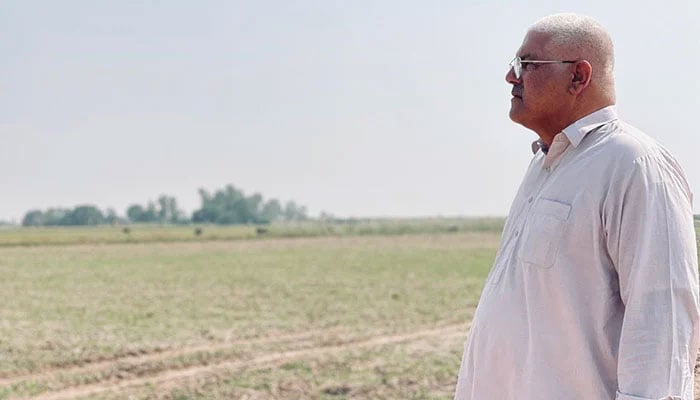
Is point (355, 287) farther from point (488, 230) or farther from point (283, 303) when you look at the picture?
point (488, 230)

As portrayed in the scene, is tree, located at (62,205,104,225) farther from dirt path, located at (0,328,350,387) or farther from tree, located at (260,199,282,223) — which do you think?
dirt path, located at (0,328,350,387)

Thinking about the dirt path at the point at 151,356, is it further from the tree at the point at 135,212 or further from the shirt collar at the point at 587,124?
the tree at the point at 135,212

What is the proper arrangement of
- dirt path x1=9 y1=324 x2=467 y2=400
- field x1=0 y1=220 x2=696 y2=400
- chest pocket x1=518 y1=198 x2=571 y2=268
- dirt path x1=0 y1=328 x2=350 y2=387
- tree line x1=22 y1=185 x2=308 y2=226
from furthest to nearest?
tree line x1=22 y1=185 x2=308 y2=226 < dirt path x1=0 y1=328 x2=350 y2=387 < dirt path x1=9 y1=324 x2=467 y2=400 < field x1=0 y1=220 x2=696 y2=400 < chest pocket x1=518 y1=198 x2=571 y2=268

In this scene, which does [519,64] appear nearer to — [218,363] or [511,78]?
[511,78]

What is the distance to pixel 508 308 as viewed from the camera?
1.86 meters

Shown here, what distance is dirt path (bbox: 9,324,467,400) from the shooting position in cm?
902

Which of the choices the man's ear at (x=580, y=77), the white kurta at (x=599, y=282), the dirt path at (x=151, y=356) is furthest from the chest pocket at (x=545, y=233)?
the dirt path at (x=151, y=356)

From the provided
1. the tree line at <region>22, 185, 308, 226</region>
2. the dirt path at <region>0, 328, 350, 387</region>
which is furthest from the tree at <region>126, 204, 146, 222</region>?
the dirt path at <region>0, 328, 350, 387</region>

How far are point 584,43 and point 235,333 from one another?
11848 mm

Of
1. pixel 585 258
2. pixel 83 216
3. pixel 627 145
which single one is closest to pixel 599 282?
pixel 585 258

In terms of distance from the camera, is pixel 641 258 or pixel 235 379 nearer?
pixel 641 258

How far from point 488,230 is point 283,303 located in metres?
61.9

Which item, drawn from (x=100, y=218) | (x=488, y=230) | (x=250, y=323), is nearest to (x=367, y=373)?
(x=250, y=323)

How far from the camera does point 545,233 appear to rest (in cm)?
Answer: 176
